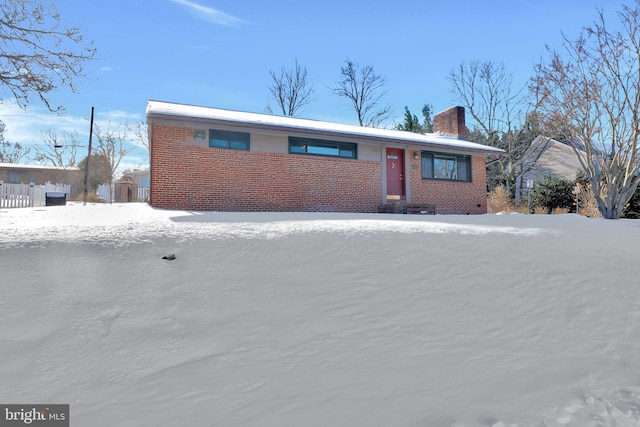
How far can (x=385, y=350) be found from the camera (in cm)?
279

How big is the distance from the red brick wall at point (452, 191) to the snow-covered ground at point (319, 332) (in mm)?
9463

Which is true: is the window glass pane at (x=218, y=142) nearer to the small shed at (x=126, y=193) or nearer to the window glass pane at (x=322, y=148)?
the window glass pane at (x=322, y=148)

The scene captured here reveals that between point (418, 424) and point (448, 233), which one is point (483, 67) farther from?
point (418, 424)

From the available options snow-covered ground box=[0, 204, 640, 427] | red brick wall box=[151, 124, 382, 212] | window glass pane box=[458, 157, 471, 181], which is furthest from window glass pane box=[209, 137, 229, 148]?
window glass pane box=[458, 157, 471, 181]

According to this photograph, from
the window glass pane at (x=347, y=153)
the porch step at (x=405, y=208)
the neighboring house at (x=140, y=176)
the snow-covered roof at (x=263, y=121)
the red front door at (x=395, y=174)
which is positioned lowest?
the porch step at (x=405, y=208)

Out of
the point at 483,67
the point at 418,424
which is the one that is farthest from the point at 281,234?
the point at 483,67

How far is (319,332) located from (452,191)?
44.5 ft

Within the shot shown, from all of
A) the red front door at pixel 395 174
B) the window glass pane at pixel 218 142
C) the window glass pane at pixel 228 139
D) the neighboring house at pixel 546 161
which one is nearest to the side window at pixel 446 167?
the red front door at pixel 395 174

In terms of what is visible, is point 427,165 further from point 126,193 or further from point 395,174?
point 126,193

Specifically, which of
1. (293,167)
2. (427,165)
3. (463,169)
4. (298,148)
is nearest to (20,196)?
(293,167)

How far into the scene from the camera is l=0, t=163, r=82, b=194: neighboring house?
40.1m

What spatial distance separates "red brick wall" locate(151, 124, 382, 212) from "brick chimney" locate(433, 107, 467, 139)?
7.69 meters

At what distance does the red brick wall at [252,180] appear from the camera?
1086 centimetres

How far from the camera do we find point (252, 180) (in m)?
11.9
